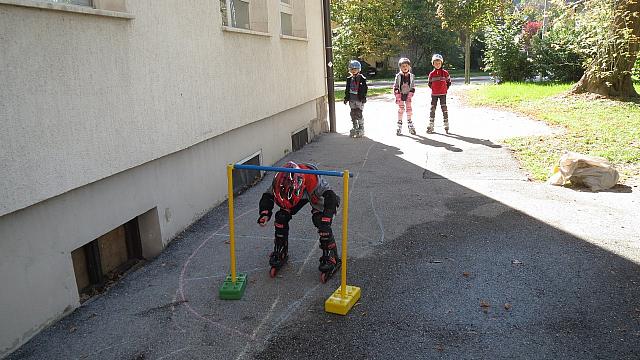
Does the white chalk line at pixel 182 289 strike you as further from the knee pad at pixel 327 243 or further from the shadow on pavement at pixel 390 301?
the knee pad at pixel 327 243

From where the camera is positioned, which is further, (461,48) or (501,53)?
(461,48)

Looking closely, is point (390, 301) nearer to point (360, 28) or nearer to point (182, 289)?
point (182, 289)

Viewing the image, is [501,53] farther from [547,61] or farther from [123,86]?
[123,86]

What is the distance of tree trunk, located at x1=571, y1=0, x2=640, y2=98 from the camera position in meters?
13.2

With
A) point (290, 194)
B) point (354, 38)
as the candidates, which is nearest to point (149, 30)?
point (290, 194)

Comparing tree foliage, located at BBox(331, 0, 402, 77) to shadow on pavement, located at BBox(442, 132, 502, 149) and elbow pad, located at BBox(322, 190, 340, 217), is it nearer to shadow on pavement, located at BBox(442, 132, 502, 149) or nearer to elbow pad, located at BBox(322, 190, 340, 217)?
shadow on pavement, located at BBox(442, 132, 502, 149)

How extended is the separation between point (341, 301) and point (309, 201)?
104cm

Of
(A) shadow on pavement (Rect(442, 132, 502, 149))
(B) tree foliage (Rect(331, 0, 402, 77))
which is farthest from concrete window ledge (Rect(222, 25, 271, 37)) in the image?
(B) tree foliage (Rect(331, 0, 402, 77))

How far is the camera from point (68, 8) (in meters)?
4.20

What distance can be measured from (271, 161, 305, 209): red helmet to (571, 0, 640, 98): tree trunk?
1222cm

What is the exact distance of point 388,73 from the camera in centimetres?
3756

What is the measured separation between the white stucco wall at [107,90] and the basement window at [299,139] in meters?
2.90

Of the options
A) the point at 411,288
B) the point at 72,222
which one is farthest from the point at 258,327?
the point at 72,222

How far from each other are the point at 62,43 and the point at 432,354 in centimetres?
376
